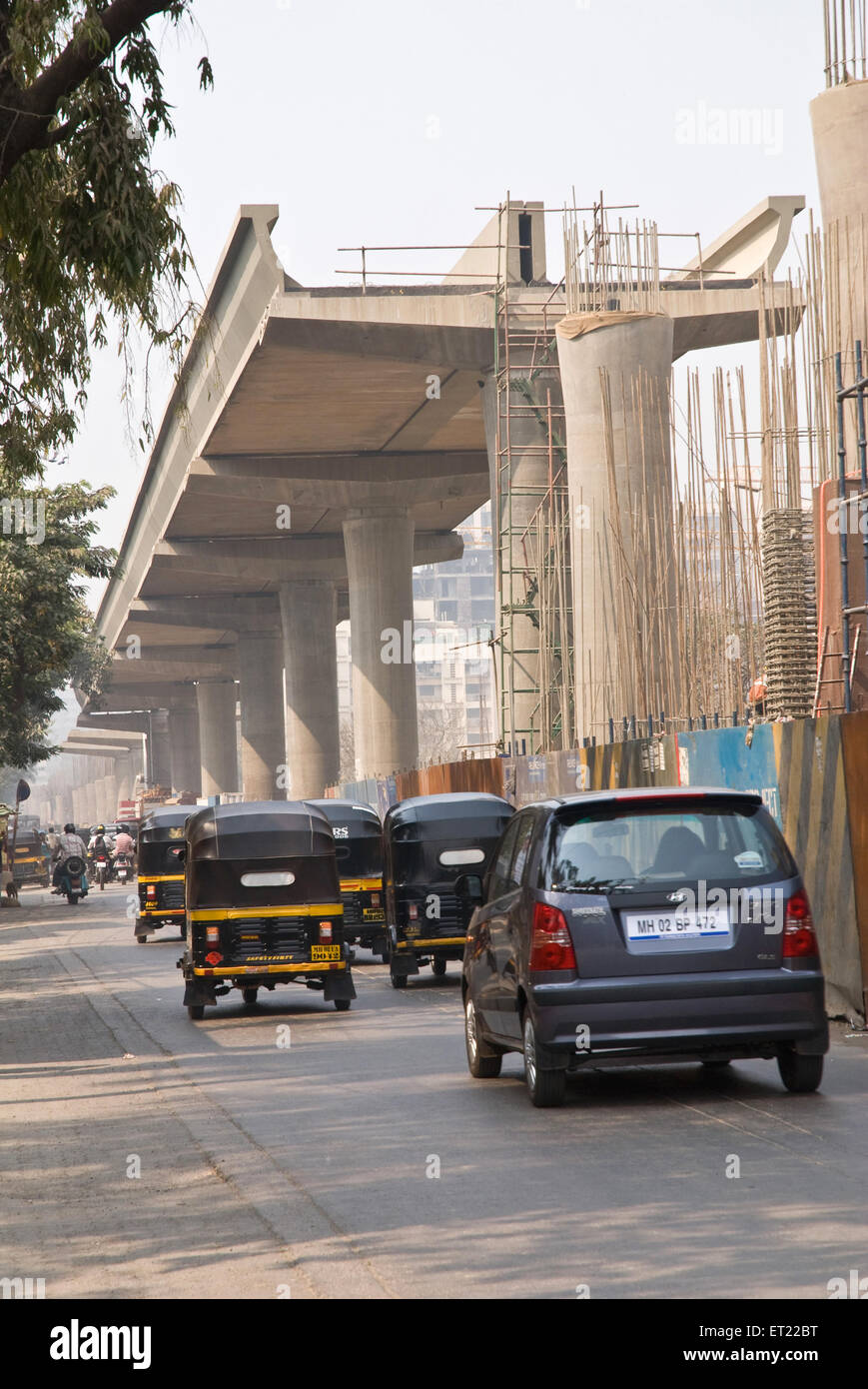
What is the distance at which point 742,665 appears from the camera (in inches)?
868

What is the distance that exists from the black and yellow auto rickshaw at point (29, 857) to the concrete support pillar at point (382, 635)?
1315 centimetres

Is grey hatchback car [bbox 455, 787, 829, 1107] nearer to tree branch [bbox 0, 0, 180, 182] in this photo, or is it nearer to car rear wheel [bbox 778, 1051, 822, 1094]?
car rear wheel [bbox 778, 1051, 822, 1094]

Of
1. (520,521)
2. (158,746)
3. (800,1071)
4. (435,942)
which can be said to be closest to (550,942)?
(800,1071)

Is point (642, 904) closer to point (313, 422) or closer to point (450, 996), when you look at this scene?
point (450, 996)

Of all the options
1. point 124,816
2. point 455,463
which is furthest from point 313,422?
point 124,816

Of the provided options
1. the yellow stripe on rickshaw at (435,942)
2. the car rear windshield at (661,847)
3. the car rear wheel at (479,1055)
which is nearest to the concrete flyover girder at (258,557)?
the yellow stripe on rickshaw at (435,942)

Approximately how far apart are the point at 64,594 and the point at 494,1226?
1335 inches

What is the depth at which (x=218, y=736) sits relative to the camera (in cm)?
10662

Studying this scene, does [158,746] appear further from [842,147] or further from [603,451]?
[842,147]

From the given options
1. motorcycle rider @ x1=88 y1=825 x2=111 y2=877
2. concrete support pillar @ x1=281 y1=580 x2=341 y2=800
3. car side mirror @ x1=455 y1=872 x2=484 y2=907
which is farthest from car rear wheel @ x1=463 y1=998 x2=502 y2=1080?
concrete support pillar @ x1=281 y1=580 x2=341 y2=800

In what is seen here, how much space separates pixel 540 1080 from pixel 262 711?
73.9 meters

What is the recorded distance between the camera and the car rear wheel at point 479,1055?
12094mm

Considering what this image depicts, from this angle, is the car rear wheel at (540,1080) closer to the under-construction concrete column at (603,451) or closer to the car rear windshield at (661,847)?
the car rear windshield at (661,847)

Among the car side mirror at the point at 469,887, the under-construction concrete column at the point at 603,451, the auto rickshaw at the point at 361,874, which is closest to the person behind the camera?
the car side mirror at the point at 469,887
